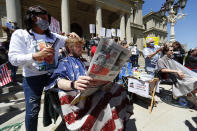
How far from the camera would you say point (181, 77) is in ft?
7.19

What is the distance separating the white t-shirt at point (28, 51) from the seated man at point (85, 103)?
226 mm

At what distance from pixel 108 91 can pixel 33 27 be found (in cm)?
137

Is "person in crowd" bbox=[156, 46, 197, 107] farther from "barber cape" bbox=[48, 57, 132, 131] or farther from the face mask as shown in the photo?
the face mask

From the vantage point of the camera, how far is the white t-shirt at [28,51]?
113 cm

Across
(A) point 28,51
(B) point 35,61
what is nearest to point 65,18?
(A) point 28,51

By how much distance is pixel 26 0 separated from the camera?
11.2 metres

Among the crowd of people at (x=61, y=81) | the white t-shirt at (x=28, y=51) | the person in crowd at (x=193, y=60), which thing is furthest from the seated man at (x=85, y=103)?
the person in crowd at (x=193, y=60)

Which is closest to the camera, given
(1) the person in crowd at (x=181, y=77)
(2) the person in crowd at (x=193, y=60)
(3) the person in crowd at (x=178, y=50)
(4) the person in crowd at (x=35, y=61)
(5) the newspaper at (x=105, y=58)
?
(5) the newspaper at (x=105, y=58)

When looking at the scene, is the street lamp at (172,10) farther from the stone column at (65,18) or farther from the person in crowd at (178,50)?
the stone column at (65,18)

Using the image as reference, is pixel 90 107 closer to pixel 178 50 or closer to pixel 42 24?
pixel 42 24

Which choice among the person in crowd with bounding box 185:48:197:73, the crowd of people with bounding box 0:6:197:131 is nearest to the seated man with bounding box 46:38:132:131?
the crowd of people with bounding box 0:6:197:131

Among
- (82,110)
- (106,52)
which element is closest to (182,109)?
(82,110)

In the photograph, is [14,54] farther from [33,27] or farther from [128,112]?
[128,112]

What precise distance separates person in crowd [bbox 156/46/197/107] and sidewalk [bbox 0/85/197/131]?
0.60m
